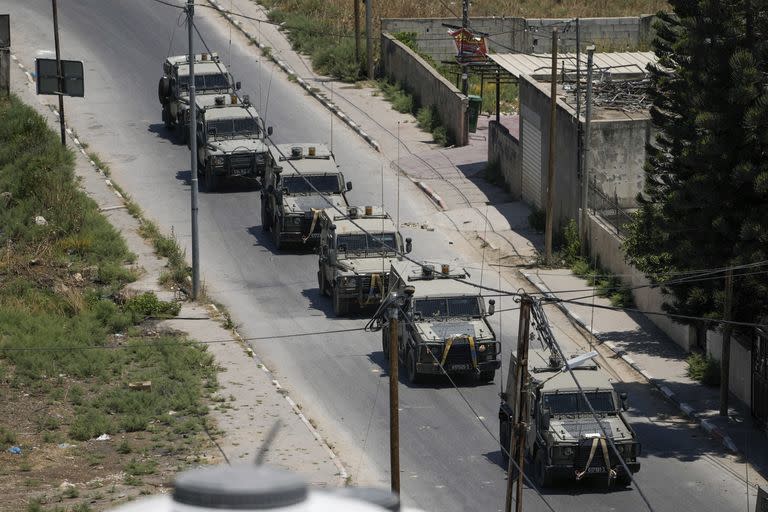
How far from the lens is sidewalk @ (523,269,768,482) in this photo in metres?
26.5

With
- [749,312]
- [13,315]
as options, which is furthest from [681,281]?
[13,315]

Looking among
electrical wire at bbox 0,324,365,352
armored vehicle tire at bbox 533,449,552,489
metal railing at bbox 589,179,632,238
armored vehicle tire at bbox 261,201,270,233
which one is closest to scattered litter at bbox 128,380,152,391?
electrical wire at bbox 0,324,365,352

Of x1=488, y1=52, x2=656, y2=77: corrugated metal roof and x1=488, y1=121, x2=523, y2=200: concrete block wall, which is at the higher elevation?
x1=488, y1=52, x2=656, y2=77: corrugated metal roof

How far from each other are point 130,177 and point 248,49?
1383 cm

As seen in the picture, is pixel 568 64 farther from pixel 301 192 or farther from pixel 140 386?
pixel 140 386

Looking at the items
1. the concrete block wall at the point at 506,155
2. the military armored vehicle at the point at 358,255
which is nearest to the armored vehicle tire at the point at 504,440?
the military armored vehicle at the point at 358,255

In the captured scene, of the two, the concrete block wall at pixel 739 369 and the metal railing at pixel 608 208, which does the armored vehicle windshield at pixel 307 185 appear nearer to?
the metal railing at pixel 608 208

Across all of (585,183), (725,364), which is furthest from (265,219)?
(725,364)

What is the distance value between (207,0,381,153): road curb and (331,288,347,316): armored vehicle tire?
14.3m

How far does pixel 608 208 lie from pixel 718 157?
1107 centimetres

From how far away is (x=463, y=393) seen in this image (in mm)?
28562

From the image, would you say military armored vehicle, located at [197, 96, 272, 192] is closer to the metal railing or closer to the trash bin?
the trash bin

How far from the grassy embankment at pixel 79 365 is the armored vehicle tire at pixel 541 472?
5970 mm

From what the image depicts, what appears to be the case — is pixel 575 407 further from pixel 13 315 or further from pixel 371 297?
pixel 13 315
